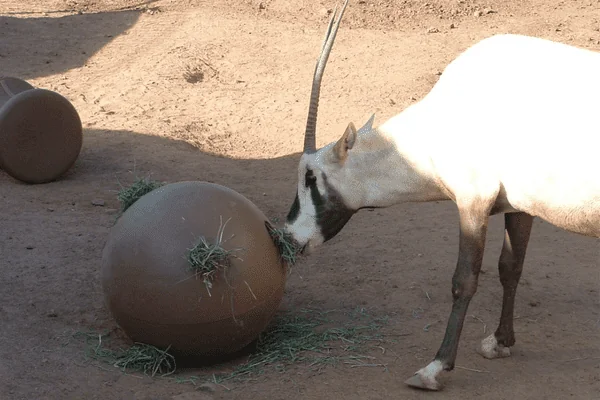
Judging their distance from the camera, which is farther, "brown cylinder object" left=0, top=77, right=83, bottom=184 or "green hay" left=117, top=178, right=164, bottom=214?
"brown cylinder object" left=0, top=77, right=83, bottom=184

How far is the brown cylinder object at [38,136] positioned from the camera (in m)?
7.38

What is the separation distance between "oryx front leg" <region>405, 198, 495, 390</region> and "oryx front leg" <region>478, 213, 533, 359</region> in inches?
18.7

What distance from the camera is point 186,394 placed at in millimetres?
4066

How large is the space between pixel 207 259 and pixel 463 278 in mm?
1347

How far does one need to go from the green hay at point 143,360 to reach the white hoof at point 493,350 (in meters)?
1.77

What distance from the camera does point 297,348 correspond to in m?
4.64

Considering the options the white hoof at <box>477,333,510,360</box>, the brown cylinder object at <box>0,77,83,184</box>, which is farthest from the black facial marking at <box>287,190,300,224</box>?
the brown cylinder object at <box>0,77,83,184</box>

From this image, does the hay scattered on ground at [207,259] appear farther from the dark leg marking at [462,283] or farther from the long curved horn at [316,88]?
the dark leg marking at [462,283]

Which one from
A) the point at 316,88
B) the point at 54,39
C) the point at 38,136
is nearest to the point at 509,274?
the point at 316,88

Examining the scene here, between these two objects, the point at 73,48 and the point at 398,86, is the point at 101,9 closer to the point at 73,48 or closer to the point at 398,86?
the point at 73,48

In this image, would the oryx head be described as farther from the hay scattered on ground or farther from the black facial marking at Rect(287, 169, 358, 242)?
the hay scattered on ground

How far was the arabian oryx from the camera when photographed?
396 centimetres

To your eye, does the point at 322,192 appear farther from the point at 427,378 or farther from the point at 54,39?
the point at 54,39

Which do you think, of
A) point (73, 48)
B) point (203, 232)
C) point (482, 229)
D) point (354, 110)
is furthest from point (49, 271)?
point (73, 48)
